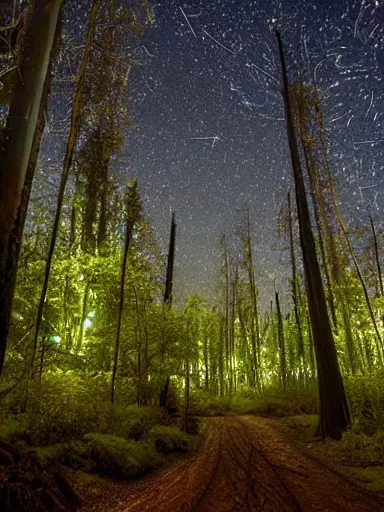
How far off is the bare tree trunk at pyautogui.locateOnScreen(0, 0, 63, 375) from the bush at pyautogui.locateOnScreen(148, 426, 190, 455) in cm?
534

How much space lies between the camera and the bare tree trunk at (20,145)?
3340 millimetres

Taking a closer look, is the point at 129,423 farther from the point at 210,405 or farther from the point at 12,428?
the point at 210,405

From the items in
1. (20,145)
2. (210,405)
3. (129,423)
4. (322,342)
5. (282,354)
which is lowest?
(129,423)

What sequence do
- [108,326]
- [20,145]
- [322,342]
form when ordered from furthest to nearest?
1. [108,326]
2. [322,342]
3. [20,145]

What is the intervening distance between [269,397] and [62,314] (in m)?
13.0

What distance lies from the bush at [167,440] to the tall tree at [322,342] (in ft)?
12.0

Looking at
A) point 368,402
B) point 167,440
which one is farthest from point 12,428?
point 368,402

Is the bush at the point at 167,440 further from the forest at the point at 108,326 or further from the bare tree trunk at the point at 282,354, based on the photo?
the bare tree trunk at the point at 282,354

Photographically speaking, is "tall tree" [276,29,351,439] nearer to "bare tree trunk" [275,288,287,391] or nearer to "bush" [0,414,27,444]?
"bush" [0,414,27,444]

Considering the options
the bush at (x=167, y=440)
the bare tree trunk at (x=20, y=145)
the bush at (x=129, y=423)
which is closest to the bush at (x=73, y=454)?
the bush at (x=129, y=423)

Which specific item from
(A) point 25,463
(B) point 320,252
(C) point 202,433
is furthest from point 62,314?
(B) point 320,252

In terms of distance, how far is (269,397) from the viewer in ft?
59.6

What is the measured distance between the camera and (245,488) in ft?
14.8

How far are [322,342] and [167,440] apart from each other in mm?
4967
